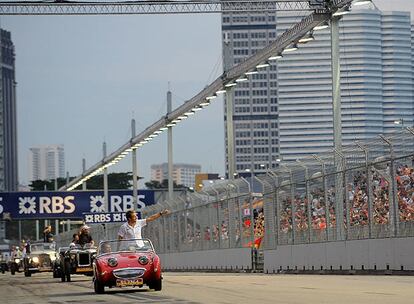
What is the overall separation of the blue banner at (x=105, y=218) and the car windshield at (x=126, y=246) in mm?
58608

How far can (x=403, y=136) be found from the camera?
3369cm

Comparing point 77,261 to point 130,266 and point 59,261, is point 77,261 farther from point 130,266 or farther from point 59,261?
point 130,266

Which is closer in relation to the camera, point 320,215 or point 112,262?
point 112,262

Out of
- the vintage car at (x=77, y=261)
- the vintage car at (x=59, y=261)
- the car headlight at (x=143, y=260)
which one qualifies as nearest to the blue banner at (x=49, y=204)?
the vintage car at (x=59, y=261)

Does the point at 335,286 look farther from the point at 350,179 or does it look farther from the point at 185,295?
the point at 350,179

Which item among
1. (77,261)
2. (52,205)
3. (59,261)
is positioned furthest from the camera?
(52,205)

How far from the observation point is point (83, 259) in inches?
1859

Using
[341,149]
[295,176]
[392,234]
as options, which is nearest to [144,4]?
[295,176]

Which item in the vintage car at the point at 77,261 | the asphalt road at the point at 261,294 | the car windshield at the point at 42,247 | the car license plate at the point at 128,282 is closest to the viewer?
the asphalt road at the point at 261,294

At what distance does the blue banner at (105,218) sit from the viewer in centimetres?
8988

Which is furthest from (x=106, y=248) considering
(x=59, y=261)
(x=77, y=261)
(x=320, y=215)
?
(x=59, y=261)

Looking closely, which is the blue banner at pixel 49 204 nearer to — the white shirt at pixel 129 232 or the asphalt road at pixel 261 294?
the white shirt at pixel 129 232

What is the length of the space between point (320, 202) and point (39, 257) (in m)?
22.9

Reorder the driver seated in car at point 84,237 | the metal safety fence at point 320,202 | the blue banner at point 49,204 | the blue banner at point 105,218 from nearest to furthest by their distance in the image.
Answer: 1. the metal safety fence at point 320,202
2. the driver seated in car at point 84,237
3. the blue banner at point 105,218
4. the blue banner at point 49,204
